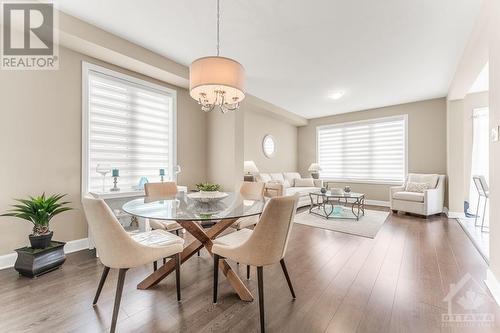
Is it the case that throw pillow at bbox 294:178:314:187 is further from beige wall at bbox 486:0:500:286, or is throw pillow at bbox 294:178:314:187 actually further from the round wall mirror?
beige wall at bbox 486:0:500:286

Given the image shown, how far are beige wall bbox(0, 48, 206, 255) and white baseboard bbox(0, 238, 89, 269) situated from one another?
2.3 inches

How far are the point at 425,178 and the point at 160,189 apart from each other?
5563mm

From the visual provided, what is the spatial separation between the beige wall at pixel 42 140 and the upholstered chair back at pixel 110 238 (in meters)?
1.70

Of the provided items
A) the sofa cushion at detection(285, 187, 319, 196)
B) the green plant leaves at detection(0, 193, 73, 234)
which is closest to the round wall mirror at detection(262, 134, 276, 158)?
the sofa cushion at detection(285, 187, 319, 196)

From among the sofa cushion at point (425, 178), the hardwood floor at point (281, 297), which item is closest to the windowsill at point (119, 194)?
the hardwood floor at point (281, 297)

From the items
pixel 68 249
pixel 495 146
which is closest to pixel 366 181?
pixel 495 146

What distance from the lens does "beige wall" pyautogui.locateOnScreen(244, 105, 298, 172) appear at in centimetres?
568

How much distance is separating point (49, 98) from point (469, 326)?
14.7 ft

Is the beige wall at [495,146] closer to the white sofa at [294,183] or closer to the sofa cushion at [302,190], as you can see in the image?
the white sofa at [294,183]

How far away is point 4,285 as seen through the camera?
1953 mm

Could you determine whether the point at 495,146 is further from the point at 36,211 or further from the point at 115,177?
the point at 36,211

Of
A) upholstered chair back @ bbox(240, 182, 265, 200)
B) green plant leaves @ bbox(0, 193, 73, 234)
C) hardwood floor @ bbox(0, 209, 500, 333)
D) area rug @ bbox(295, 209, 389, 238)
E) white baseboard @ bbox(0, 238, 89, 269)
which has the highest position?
upholstered chair back @ bbox(240, 182, 265, 200)

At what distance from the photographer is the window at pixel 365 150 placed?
18.8 ft

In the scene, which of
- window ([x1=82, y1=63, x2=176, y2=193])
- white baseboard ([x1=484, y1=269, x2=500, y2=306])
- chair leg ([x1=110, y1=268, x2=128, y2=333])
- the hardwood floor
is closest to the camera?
chair leg ([x1=110, y1=268, x2=128, y2=333])
